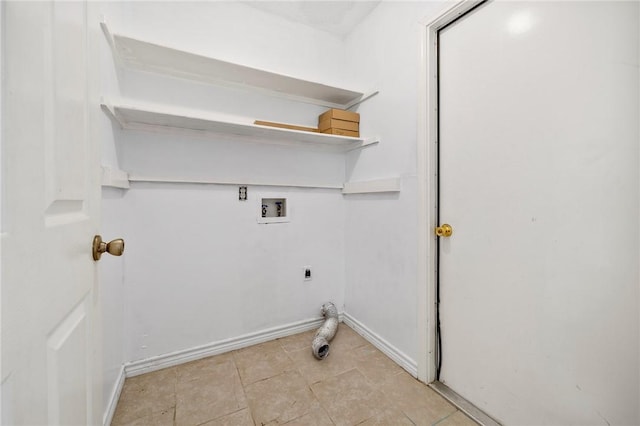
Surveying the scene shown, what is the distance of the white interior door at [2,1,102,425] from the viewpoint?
1.26 ft

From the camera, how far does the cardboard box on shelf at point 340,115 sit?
6.77 feet

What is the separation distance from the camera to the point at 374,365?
178 centimetres

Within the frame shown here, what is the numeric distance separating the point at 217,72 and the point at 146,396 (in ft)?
6.49

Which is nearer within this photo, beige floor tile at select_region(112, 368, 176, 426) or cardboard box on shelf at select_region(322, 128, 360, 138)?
beige floor tile at select_region(112, 368, 176, 426)

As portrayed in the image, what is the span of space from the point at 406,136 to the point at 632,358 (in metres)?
1.38

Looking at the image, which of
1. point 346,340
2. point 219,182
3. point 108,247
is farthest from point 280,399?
point 219,182

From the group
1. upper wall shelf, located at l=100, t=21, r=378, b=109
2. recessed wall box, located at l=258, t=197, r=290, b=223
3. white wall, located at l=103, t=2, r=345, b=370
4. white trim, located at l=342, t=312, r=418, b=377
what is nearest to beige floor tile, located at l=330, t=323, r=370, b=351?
white trim, located at l=342, t=312, r=418, b=377

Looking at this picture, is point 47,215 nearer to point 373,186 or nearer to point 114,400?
point 114,400

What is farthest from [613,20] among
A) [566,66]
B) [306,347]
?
[306,347]

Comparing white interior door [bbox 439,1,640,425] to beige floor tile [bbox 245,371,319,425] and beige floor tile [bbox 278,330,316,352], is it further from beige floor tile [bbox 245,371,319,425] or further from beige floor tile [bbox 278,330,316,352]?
beige floor tile [bbox 278,330,316,352]

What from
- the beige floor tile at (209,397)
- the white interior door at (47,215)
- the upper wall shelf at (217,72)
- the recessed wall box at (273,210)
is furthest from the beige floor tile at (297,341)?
the upper wall shelf at (217,72)

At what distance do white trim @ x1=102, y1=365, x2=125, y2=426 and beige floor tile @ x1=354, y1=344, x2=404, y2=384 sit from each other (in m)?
1.34

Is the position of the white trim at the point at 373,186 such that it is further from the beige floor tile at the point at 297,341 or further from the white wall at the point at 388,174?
the beige floor tile at the point at 297,341

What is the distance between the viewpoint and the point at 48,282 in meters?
0.48
